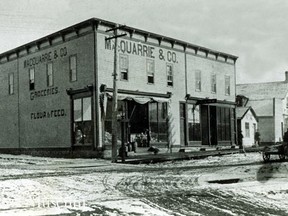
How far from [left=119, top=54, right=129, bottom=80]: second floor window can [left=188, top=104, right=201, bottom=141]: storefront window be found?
23.1 ft

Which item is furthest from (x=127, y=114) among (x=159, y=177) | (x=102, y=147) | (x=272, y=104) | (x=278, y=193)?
(x=272, y=104)

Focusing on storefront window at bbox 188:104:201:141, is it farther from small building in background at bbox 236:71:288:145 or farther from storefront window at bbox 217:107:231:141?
small building in background at bbox 236:71:288:145

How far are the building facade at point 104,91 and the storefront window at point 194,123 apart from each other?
0.07 meters

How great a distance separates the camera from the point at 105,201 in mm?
8914

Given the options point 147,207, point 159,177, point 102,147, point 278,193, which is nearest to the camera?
point 147,207

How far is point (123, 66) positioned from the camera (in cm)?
2688

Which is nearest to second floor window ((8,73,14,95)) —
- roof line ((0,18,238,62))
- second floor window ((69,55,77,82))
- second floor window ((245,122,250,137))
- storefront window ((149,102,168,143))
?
roof line ((0,18,238,62))

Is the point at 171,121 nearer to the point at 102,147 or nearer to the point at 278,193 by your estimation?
the point at 102,147

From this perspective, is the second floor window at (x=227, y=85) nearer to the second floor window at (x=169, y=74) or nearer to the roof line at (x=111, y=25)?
the roof line at (x=111, y=25)

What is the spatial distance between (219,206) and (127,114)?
60.4 ft

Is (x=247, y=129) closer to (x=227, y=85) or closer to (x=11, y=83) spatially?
(x=227, y=85)

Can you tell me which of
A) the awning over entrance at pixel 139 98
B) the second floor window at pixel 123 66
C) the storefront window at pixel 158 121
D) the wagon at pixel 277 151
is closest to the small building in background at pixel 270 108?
the storefront window at pixel 158 121

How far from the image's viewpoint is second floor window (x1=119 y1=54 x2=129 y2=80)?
87.7 ft

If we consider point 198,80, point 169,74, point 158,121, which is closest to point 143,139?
point 158,121
